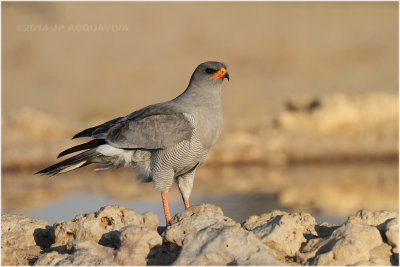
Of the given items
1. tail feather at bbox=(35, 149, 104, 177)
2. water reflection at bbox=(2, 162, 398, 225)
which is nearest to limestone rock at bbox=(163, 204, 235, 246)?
tail feather at bbox=(35, 149, 104, 177)

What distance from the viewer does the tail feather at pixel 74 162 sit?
25.0 feet

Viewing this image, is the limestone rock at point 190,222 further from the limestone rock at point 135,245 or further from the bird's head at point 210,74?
the bird's head at point 210,74

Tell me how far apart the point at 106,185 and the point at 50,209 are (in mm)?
3181

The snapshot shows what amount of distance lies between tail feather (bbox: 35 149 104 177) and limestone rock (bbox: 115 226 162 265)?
8.10 feet

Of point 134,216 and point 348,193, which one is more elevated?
point 134,216

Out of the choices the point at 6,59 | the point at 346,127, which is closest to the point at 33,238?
the point at 346,127

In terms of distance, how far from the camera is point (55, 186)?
1389cm

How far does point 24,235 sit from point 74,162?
62.0 inches

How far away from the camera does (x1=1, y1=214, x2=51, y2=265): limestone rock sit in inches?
238

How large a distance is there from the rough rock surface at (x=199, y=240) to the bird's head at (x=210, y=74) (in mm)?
1962

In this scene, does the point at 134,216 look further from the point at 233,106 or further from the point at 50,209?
the point at 233,106

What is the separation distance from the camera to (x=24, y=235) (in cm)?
623

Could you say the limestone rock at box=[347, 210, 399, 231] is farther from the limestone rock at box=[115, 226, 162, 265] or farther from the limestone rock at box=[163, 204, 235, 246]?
the limestone rock at box=[115, 226, 162, 265]

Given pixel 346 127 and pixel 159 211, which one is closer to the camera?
pixel 159 211
